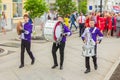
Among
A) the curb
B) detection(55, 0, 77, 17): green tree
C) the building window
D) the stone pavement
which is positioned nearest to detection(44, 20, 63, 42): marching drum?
the stone pavement

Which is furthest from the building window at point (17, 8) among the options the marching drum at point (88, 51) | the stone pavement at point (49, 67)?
the marching drum at point (88, 51)

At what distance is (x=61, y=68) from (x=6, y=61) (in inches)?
102

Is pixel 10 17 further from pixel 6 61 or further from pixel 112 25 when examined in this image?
pixel 6 61

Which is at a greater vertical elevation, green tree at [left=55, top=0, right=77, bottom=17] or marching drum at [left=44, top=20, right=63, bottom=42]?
green tree at [left=55, top=0, right=77, bottom=17]

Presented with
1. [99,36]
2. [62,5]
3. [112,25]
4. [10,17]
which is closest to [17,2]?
[10,17]

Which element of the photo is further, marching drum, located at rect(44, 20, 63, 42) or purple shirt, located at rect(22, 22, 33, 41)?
purple shirt, located at rect(22, 22, 33, 41)

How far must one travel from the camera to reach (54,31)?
43.7 feet

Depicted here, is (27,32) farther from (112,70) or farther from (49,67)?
(112,70)

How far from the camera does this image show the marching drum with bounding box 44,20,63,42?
13250 millimetres

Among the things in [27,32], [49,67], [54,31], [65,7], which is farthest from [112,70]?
[65,7]

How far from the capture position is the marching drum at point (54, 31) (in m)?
13.2

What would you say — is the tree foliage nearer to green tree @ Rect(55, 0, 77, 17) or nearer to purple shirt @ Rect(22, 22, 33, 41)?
green tree @ Rect(55, 0, 77, 17)

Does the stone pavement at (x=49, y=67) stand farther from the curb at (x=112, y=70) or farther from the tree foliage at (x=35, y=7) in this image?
the tree foliage at (x=35, y=7)

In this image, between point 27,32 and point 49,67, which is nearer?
point 27,32
